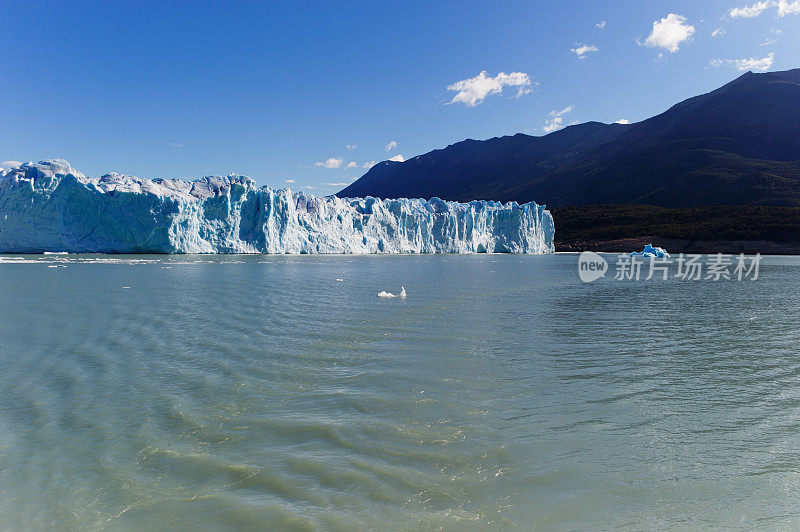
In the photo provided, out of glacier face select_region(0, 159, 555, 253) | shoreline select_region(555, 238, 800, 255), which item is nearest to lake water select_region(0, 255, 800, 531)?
glacier face select_region(0, 159, 555, 253)

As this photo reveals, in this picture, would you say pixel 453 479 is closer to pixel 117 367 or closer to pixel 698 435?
pixel 698 435

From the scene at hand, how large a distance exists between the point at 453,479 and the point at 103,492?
2.60 metres

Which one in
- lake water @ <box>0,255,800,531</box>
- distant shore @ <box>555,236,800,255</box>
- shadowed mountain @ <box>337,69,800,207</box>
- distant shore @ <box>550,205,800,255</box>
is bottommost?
lake water @ <box>0,255,800,531</box>

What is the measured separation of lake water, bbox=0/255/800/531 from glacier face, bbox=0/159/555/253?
3439 cm

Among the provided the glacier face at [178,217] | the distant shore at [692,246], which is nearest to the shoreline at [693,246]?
the distant shore at [692,246]

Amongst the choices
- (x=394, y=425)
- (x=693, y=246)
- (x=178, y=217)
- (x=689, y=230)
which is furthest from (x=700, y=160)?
(x=394, y=425)

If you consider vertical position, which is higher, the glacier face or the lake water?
the glacier face

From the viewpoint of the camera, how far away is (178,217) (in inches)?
1617

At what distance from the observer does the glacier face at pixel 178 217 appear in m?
39.2

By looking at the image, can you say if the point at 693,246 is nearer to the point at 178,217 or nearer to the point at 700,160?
the point at 700,160

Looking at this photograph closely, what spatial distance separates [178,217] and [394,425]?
41917 mm

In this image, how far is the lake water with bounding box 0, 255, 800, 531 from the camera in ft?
10.5

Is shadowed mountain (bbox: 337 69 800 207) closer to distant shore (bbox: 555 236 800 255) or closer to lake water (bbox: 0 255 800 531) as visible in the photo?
distant shore (bbox: 555 236 800 255)

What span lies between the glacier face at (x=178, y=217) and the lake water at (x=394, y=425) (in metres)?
34.4
